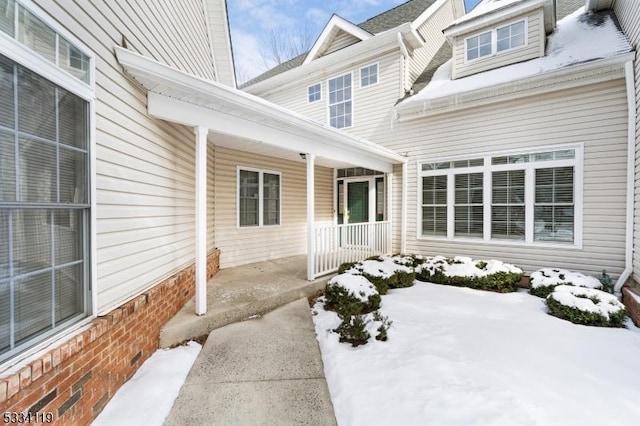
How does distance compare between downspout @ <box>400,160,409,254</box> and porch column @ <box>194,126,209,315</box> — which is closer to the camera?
porch column @ <box>194,126,209,315</box>

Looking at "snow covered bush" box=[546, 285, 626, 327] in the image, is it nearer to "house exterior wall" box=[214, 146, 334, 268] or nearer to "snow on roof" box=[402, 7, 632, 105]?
"snow on roof" box=[402, 7, 632, 105]

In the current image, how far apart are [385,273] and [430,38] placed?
817 cm

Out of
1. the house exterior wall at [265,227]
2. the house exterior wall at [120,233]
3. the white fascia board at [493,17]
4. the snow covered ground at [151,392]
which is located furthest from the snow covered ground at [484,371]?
the white fascia board at [493,17]

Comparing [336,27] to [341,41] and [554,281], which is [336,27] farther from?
[554,281]

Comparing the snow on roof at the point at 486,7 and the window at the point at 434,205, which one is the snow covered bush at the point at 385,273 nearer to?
the window at the point at 434,205

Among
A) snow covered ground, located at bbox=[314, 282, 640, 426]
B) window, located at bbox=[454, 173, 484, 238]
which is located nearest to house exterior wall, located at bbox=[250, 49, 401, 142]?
window, located at bbox=[454, 173, 484, 238]

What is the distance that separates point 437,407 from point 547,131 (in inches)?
245

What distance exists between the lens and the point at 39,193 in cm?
194

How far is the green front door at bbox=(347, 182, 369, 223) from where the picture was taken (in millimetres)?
8781

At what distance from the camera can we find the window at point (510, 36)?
6605mm

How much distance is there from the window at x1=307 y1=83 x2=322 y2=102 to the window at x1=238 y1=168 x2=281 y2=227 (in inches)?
150

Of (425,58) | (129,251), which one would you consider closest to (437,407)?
(129,251)

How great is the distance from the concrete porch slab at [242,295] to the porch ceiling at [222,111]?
2480mm

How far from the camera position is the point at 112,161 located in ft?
8.69
